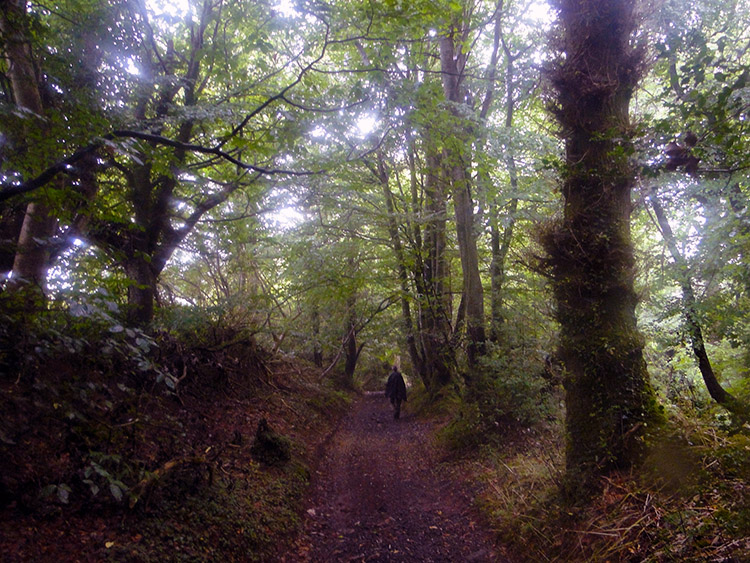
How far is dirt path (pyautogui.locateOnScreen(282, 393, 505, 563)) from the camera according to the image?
478 centimetres

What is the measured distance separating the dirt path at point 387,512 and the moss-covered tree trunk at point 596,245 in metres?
1.67

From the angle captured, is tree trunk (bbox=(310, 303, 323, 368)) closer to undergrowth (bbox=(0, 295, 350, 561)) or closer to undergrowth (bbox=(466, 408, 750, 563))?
undergrowth (bbox=(0, 295, 350, 561))

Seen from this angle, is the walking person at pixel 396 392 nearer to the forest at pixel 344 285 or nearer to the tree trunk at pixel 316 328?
the tree trunk at pixel 316 328

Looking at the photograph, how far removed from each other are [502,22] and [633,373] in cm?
1109

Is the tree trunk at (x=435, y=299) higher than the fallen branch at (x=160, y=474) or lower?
higher

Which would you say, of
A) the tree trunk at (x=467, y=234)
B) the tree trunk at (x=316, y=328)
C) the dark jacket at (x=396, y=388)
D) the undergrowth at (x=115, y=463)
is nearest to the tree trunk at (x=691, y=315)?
the tree trunk at (x=467, y=234)

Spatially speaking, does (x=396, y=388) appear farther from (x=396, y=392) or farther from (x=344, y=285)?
(x=344, y=285)

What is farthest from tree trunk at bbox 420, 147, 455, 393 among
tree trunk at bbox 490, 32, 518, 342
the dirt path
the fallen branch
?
the fallen branch

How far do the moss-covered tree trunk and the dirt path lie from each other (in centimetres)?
167

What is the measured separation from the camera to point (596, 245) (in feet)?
14.3

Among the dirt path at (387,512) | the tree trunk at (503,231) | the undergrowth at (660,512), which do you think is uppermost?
the tree trunk at (503,231)

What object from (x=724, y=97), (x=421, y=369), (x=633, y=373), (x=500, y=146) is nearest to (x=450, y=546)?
(x=633, y=373)

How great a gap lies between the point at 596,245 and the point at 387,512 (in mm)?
4413

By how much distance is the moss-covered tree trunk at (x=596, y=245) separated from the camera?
414cm
